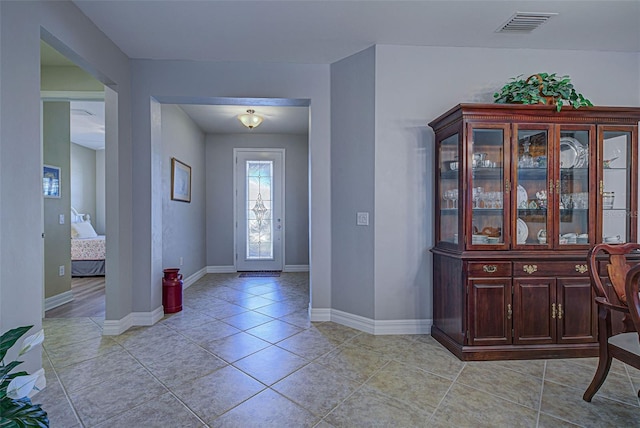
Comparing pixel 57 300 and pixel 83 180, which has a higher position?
pixel 83 180

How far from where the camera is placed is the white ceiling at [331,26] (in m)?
2.36

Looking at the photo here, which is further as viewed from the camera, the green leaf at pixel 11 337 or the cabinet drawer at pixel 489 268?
the cabinet drawer at pixel 489 268

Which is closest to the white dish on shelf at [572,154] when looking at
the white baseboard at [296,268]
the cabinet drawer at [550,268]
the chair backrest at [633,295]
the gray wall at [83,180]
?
the cabinet drawer at [550,268]

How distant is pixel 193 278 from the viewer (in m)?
5.16

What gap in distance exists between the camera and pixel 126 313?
308 cm

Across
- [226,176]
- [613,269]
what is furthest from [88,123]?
[613,269]

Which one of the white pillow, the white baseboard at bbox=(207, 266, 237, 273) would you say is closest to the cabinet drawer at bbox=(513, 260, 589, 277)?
the white baseboard at bbox=(207, 266, 237, 273)

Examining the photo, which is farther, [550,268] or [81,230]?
[81,230]

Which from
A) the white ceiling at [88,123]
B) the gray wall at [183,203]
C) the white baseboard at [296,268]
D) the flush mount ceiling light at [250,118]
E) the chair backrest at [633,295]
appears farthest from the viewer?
the white baseboard at [296,268]

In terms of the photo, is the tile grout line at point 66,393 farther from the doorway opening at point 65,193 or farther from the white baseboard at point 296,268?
the white baseboard at point 296,268

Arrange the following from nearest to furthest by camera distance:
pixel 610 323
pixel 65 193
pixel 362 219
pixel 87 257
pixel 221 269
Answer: pixel 610 323, pixel 362 219, pixel 65 193, pixel 87 257, pixel 221 269

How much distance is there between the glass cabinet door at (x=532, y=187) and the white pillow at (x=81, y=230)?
23.8ft

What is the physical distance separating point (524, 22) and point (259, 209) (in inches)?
187

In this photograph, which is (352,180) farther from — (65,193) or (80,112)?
(80,112)
